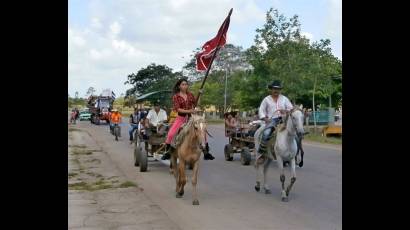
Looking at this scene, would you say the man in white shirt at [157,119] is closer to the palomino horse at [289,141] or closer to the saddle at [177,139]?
the saddle at [177,139]

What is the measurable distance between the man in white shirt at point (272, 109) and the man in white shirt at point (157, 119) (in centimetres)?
460

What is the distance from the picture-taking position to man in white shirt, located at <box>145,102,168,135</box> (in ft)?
49.2

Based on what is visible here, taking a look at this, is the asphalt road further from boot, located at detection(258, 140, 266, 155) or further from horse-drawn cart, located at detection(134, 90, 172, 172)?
boot, located at detection(258, 140, 266, 155)

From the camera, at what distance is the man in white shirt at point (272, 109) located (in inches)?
425

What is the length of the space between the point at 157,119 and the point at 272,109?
5.69m

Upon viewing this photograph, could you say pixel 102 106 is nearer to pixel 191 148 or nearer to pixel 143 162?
pixel 143 162

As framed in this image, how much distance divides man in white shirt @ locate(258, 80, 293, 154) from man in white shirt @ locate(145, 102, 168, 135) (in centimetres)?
460

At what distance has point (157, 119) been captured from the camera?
52.0 ft

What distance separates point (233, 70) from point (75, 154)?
65.6 metres

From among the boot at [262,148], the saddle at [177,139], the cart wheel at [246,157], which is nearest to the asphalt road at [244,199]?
the cart wheel at [246,157]

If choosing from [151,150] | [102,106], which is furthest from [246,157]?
[102,106]
